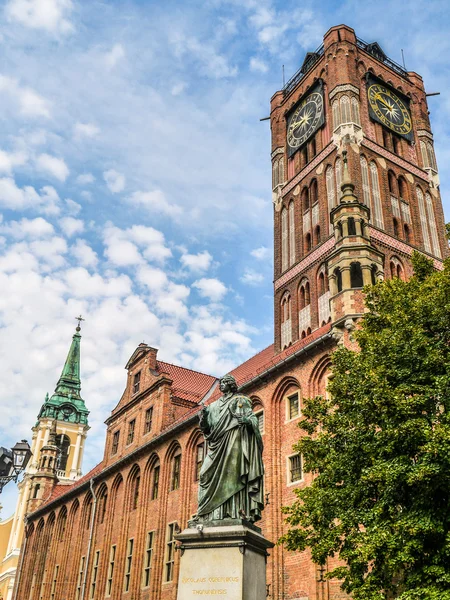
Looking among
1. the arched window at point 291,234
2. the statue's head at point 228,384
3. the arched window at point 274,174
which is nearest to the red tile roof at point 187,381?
the arched window at point 291,234

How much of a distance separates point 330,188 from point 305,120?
7528 mm

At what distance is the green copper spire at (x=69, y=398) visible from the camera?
8825 centimetres

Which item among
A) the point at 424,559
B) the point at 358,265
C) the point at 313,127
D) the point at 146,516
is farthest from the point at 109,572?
the point at 313,127

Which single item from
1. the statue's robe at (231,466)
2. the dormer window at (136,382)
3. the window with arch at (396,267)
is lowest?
the statue's robe at (231,466)

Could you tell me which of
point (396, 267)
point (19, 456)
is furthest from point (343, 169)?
point (19, 456)

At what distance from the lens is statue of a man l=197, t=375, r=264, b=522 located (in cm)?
890

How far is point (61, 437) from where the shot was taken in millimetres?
82875

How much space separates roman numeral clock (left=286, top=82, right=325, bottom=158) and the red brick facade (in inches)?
24.6

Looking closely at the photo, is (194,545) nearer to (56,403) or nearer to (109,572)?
(109,572)

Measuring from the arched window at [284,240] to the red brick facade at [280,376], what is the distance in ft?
0.51

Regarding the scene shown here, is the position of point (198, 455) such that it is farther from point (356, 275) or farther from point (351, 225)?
point (351, 225)

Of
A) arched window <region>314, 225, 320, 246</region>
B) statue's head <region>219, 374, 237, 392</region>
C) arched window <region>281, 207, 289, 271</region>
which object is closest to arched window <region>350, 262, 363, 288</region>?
arched window <region>314, 225, 320, 246</region>

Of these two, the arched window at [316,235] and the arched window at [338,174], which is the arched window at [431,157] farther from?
the arched window at [316,235]

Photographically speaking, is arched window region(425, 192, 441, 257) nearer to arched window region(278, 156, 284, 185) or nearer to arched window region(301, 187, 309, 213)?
arched window region(301, 187, 309, 213)
